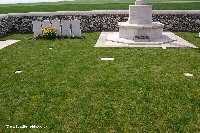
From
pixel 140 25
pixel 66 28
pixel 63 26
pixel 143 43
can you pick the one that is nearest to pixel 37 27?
pixel 63 26

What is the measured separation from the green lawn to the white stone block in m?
4.18

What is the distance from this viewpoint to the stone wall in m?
20.5

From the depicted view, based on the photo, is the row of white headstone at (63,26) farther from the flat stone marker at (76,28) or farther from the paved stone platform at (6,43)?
the paved stone platform at (6,43)

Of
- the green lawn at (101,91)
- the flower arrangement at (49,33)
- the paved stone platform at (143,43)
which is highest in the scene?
the flower arrangement at (49,33)

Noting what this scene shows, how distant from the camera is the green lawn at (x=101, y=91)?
6359mm

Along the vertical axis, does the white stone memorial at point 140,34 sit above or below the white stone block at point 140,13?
below

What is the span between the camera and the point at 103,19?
21016 mm

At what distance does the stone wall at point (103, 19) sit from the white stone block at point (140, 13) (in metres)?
3.72

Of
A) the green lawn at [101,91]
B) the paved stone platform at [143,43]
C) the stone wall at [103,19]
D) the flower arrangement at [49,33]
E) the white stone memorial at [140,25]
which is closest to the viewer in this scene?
the green lawn at [101,91]

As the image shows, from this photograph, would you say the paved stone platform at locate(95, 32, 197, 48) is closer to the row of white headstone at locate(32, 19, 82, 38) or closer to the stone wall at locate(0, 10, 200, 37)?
the row of white headstone at locate(32, 19, 82, 38)

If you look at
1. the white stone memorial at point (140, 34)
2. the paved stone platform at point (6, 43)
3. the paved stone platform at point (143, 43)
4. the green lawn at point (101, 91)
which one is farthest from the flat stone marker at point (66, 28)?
the green lawn at point (101, 91)

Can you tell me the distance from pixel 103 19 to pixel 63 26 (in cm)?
442

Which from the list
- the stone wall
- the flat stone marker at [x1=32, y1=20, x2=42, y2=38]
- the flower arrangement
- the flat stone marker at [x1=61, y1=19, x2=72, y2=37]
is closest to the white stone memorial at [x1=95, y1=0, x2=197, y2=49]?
the flat stone marker at [x1=61, y1=19, x2=72, y2=37]

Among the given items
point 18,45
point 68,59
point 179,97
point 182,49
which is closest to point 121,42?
point 182,49
